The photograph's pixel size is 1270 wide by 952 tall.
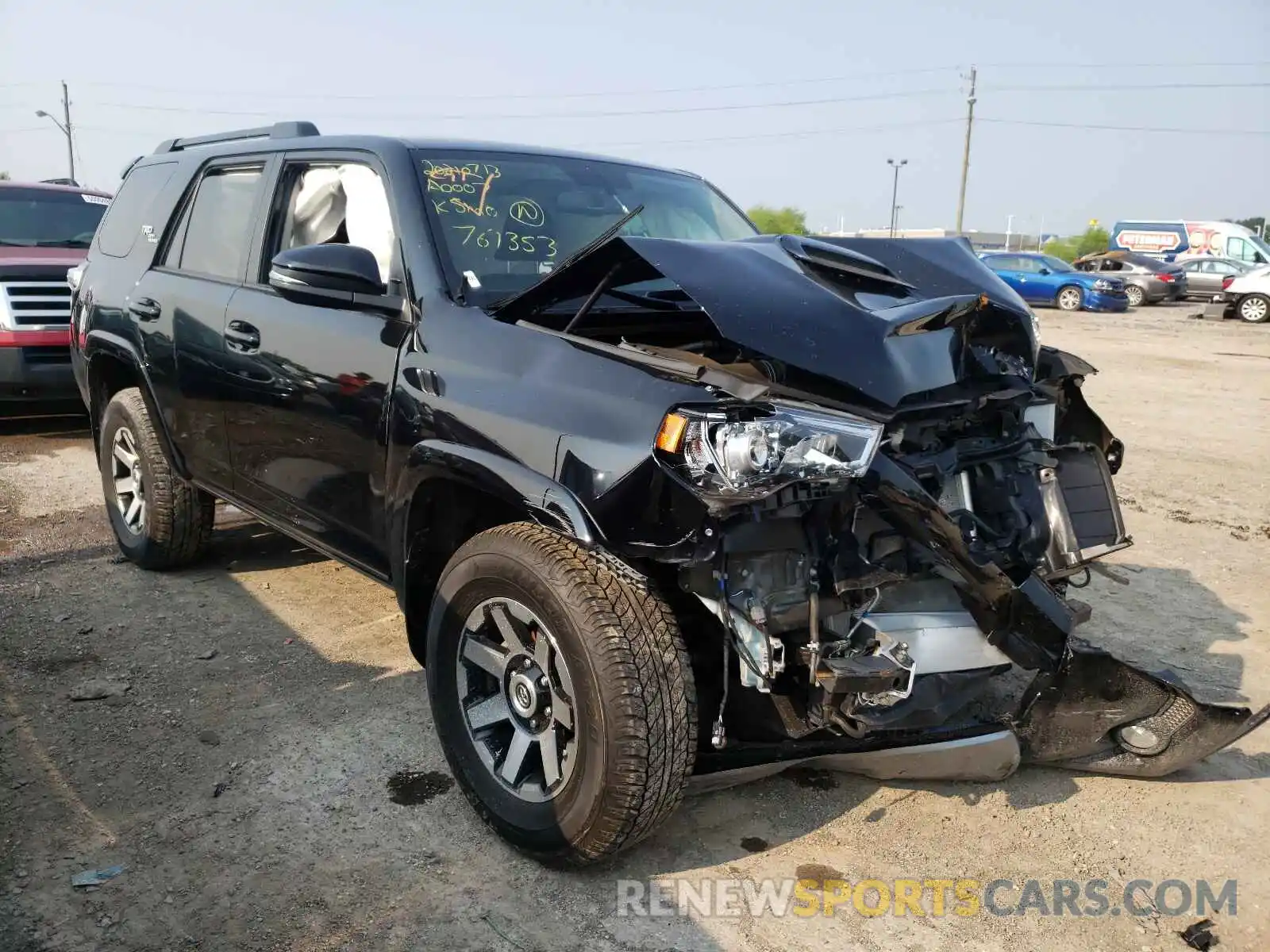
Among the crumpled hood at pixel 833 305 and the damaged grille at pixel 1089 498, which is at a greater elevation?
the crumpled hood at pixel 833 305

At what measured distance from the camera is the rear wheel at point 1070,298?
83.5 ft

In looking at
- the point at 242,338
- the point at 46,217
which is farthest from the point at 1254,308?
the point at 242,338

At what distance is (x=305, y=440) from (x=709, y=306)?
1705 millimetres

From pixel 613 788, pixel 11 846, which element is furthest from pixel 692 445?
pixel 11 846

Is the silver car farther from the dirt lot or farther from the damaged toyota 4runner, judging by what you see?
the damaged toyota 4runner

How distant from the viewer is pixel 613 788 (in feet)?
8.18

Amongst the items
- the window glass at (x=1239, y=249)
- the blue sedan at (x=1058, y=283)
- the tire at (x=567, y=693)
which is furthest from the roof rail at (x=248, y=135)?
the window glass at (x=1239, y=249)

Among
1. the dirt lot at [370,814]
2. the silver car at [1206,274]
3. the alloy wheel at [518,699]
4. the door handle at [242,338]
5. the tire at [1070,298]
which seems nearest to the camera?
the dirt lot at [370,814]

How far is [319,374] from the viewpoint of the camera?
136 inches

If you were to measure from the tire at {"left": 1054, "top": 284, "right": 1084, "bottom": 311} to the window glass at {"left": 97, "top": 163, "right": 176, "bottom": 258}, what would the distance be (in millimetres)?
24582

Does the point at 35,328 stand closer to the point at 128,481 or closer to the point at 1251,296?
the point at 128,481

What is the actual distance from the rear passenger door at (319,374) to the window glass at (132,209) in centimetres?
128

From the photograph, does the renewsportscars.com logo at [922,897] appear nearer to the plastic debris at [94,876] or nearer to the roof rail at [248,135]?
the plastic debris at [94,876]

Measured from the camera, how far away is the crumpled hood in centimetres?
262
